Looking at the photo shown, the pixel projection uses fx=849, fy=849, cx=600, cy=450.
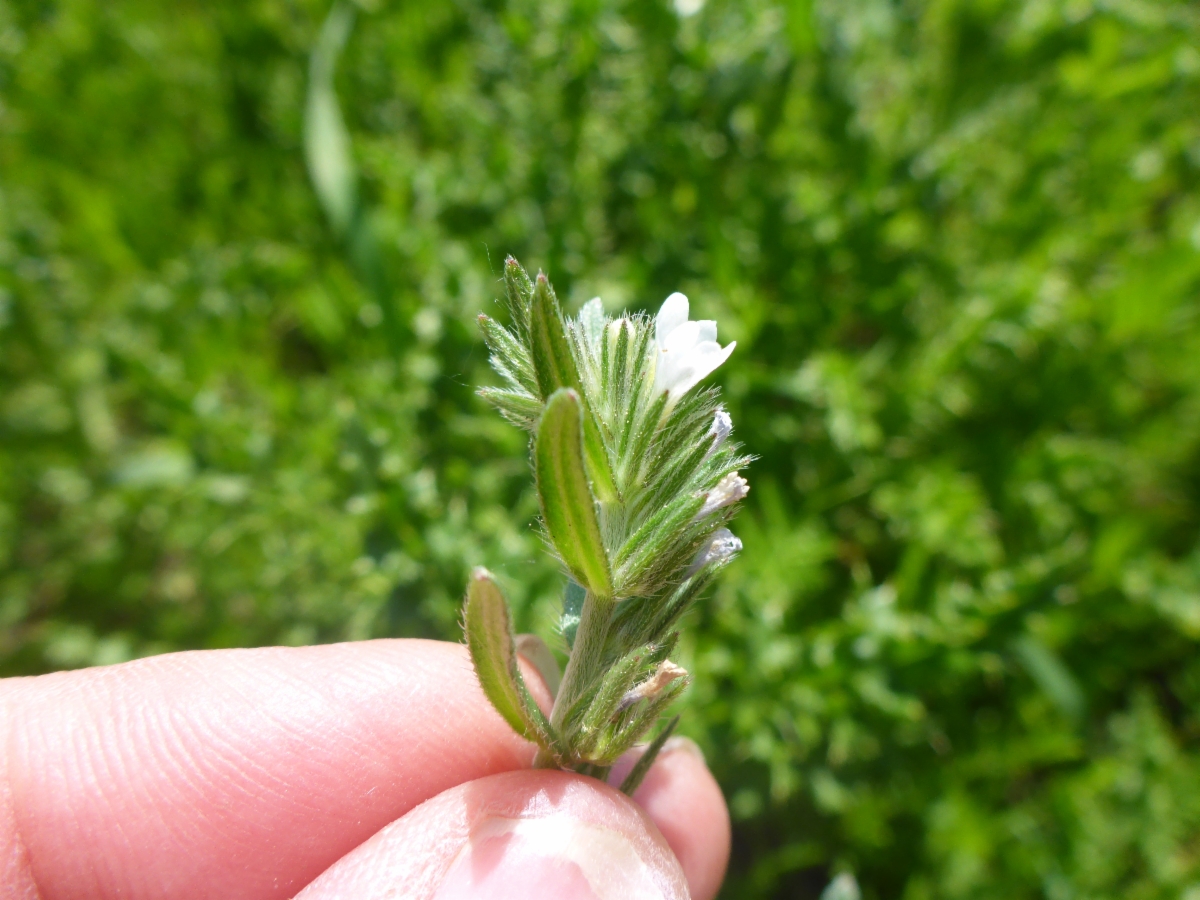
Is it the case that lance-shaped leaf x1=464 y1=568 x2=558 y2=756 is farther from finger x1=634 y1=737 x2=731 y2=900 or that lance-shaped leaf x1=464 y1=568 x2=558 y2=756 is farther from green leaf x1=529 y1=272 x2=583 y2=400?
finger x1=634 y1=737 x2=731 y2=900

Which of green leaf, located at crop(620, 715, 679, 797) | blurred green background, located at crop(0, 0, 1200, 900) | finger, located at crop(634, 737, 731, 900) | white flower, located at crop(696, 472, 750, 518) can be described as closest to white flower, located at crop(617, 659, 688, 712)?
green leaf, located at crop(620, 715, 679, 797)

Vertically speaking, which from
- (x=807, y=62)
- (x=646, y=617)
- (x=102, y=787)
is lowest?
(x=102, y=787)

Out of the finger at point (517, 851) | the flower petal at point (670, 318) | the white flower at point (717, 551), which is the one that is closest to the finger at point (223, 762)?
the finger at point (517, 851)

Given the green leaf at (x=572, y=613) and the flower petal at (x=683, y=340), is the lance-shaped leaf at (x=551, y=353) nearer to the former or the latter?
the flower petal at (x=683, y=340)

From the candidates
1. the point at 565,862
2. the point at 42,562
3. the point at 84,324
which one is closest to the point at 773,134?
the point at 565,862

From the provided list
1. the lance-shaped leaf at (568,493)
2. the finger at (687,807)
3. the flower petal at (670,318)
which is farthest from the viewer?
the finger at (687,807)

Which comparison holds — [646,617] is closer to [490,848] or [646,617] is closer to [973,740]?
[490,848]

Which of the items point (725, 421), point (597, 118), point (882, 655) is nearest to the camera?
point (725, 421)
